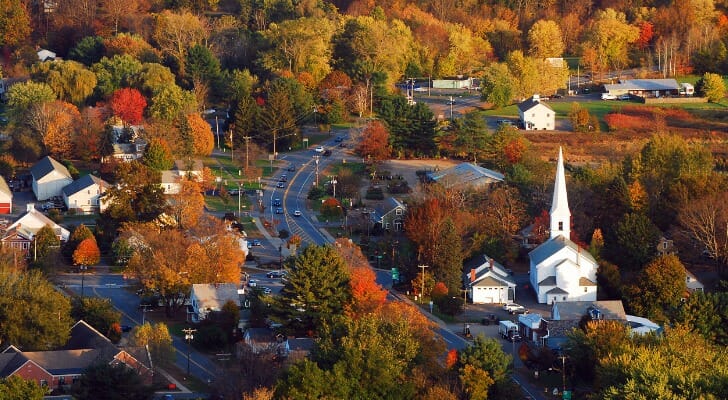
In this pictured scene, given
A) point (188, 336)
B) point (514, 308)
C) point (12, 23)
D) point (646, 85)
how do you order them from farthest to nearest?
point (12, 23) < point (646, 85) < point (514, 308) < point (188, 336)

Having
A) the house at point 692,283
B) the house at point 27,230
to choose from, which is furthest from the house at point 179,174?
the house at point 692,283

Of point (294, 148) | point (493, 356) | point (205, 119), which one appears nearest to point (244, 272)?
point (493, 356)

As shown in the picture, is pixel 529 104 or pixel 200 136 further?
pixel 529 104

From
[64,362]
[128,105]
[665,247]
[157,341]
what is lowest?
[64,362]

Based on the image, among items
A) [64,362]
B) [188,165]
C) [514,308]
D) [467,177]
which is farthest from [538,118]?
[64,362]

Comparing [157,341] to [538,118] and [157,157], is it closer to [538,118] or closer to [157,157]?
[157,157]

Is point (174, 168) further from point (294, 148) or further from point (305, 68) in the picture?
point (305, 68)

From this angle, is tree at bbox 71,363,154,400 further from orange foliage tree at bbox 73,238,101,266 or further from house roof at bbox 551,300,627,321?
orange foliage tree at bbox 73,238,101,266
